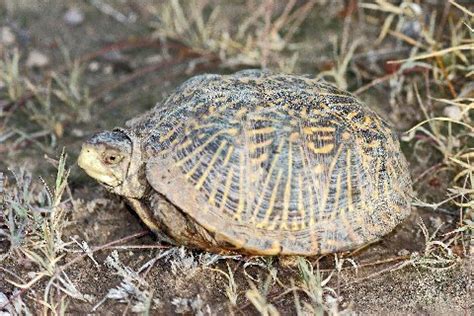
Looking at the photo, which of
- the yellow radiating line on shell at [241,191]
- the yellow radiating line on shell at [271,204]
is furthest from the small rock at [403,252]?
the yellow radiating line on shell at [241,191]

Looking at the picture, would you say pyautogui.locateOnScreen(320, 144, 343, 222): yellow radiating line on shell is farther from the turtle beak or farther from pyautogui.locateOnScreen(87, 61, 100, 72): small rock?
pyautogui.locateOnScreen(87, 61, 100, 72): small rock

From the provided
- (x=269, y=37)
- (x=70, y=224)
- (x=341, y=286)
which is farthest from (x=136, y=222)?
(x=269, y=37)

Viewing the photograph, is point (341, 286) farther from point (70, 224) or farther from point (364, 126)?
point (70, 224)

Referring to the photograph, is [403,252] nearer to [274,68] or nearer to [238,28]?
[274,68]

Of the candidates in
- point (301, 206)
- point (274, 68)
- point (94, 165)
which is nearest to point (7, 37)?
point (274, 68)

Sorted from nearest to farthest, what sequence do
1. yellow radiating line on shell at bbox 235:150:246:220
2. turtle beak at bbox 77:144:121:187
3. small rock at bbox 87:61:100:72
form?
yellow radiating line on shell at bbox 235:150:246:220 → turtle beak at bbox 77:144:121:187 → small rock at bbox 87:61:100:72

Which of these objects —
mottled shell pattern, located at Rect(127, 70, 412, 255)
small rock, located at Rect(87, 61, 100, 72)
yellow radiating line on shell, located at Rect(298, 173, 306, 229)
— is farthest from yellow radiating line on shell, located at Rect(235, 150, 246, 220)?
small rock, located at Rect(87, 61, 100, 72)

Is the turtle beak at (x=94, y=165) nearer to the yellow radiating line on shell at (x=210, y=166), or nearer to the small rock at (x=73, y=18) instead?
the yellow radiating line on shell at (x=210, y=166)
